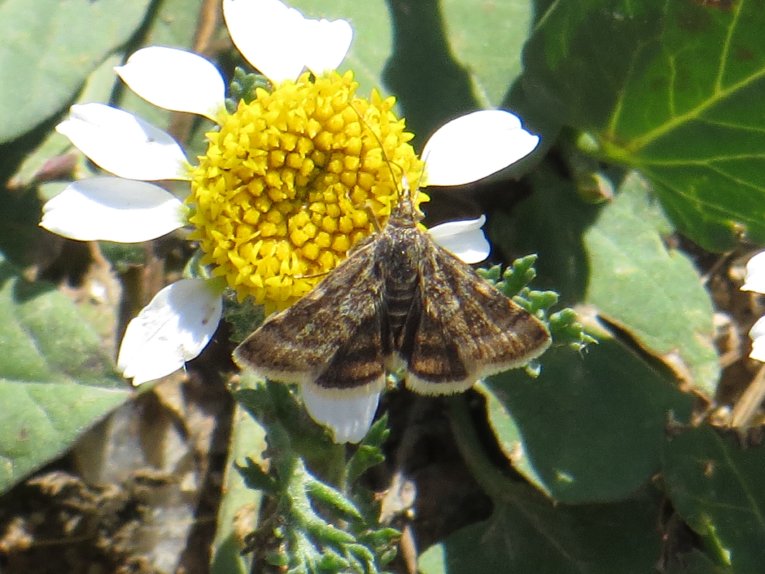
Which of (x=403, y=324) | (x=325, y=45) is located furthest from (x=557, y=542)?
(x=325, y=45)

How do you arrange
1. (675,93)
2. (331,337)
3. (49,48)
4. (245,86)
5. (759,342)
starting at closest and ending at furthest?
1. (331,337)
2. (245,86)
3. (759,342)
4. (675,93)
5. (49,48)

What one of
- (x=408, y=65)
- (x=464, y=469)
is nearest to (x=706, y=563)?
(x=464, y=469)

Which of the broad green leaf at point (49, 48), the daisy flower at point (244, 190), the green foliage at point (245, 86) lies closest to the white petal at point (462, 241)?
the daisy flower at point (244, 190)

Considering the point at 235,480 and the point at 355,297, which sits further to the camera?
the point at 235,480

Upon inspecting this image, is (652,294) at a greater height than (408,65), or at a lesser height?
lesser

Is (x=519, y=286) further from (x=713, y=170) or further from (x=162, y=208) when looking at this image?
(x=162, y=208)

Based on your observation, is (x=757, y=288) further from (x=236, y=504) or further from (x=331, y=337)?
(x=236, y=504)
